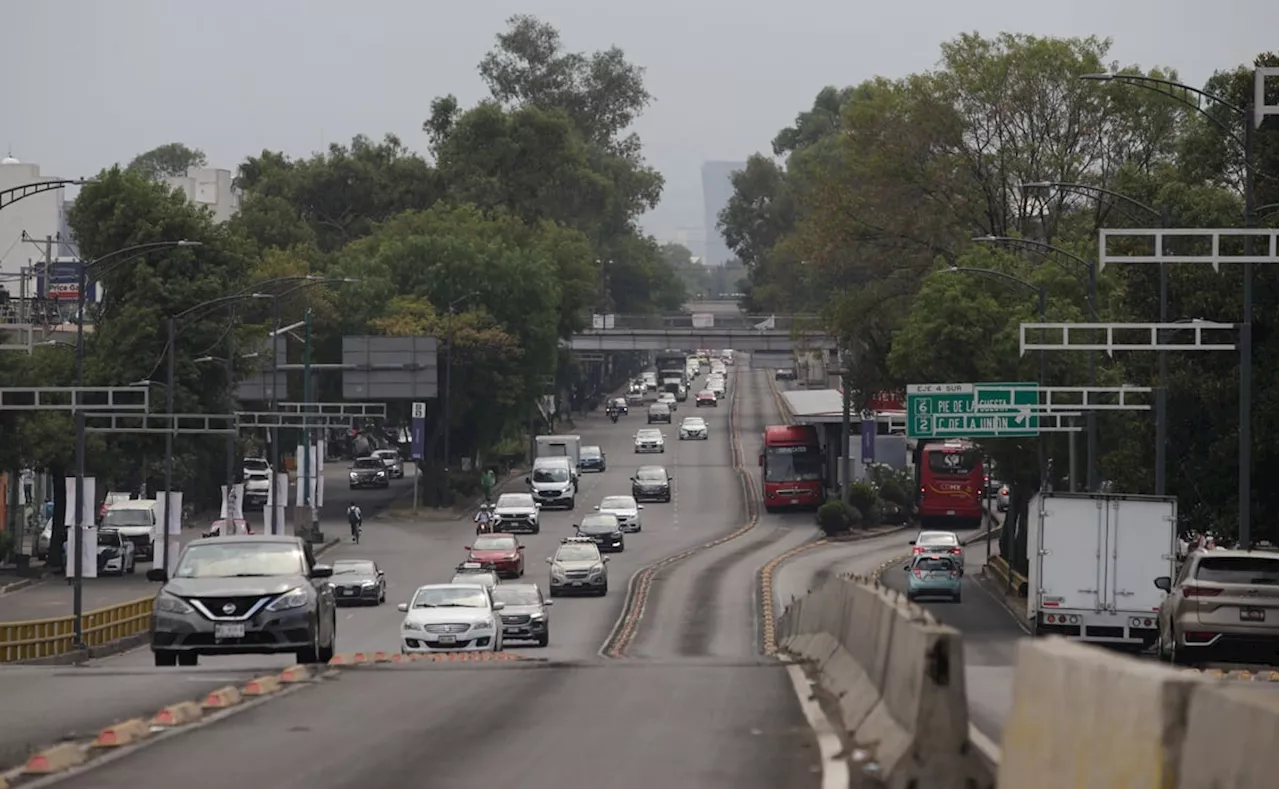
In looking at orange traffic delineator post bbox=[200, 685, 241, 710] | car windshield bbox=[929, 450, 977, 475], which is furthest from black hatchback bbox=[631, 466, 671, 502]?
orange traffic delineator post bbox=[200, 685, 241, 710]

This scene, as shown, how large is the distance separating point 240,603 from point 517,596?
887 inches

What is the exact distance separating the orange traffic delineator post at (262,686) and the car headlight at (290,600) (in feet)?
7.66

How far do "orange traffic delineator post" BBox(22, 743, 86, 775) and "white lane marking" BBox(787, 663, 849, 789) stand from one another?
13.9ft

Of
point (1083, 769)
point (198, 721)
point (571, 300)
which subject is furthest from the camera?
point (571, 300)

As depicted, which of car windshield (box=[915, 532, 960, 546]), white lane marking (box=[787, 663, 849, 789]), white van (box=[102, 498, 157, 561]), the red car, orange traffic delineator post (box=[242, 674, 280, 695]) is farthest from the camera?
white van (box=[102, 498, 157, 561])

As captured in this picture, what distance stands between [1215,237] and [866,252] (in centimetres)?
4523

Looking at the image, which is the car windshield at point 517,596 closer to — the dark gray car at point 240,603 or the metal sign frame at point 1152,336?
the metal sign frame at point 1152,336

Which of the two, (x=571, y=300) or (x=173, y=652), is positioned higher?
(x=571, y=300)

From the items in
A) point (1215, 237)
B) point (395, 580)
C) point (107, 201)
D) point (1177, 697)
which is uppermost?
point (107, 201)

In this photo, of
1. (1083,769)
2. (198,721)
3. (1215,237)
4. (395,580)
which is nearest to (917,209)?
(395,580)

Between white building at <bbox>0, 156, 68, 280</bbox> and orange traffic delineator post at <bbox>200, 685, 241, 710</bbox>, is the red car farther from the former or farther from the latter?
white building at <bbox>0, 156, 68, 280</bbox>

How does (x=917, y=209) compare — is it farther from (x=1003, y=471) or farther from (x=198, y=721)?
(x=198, y=721)

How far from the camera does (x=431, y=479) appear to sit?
93.8m

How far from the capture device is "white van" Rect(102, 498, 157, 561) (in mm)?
72312
